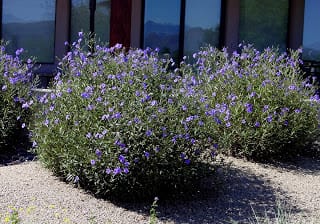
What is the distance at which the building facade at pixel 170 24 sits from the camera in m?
13.0

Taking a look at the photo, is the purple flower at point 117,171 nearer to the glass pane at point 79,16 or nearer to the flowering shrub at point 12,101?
the flowering shrub at point 12,101

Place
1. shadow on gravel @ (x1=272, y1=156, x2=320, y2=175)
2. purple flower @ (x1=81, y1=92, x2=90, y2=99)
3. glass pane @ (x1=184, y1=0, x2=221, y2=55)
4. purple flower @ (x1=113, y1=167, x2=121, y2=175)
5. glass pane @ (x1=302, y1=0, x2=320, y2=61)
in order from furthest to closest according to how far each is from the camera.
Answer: glass pane @ (x1=302, y1=0, x2=320, y2=61) → glass pane @ (x1=184, y1=0, x2=221, y2=55) → shadow on gravel @ (x1=272, y1=156, x2=320, y2=175) → purple flower @ (x1=81, y1=92, x2=90, y2=99) → purple flower @ (x1=113, y1=167, x2=121, y2=175)

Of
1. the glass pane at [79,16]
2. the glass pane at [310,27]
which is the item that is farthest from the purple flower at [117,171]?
the glass pane at [310,27]

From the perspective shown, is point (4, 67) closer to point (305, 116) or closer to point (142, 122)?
point (142, 122)

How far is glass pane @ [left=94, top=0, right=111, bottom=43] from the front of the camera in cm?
1320

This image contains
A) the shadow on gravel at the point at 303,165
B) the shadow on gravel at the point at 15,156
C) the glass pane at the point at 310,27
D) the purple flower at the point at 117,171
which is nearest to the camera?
the purple flower at the point at 117,171

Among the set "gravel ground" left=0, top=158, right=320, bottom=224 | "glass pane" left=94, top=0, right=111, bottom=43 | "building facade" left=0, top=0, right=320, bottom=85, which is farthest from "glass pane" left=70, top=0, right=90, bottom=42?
"gravel ground" left=0, top=158, right=320, bottom=224

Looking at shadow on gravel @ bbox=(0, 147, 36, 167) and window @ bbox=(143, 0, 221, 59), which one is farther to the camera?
window @ bbox=(143, 0, 221, 59)

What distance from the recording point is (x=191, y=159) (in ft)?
20.6

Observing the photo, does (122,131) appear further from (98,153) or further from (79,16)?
(79,16)

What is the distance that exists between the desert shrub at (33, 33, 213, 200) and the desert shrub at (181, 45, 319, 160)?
3.32 feet

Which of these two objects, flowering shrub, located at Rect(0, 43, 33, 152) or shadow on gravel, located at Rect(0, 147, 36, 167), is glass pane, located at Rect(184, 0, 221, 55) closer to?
flowering shrub, located at Rect(0, 43, 33, 152)

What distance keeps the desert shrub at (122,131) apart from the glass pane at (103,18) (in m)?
6.35

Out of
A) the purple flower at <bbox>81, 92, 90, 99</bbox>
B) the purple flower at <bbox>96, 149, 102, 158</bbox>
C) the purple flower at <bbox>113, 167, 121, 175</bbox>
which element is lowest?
the purple flower at <bbox>113, 167, 121, 175</bbox>
